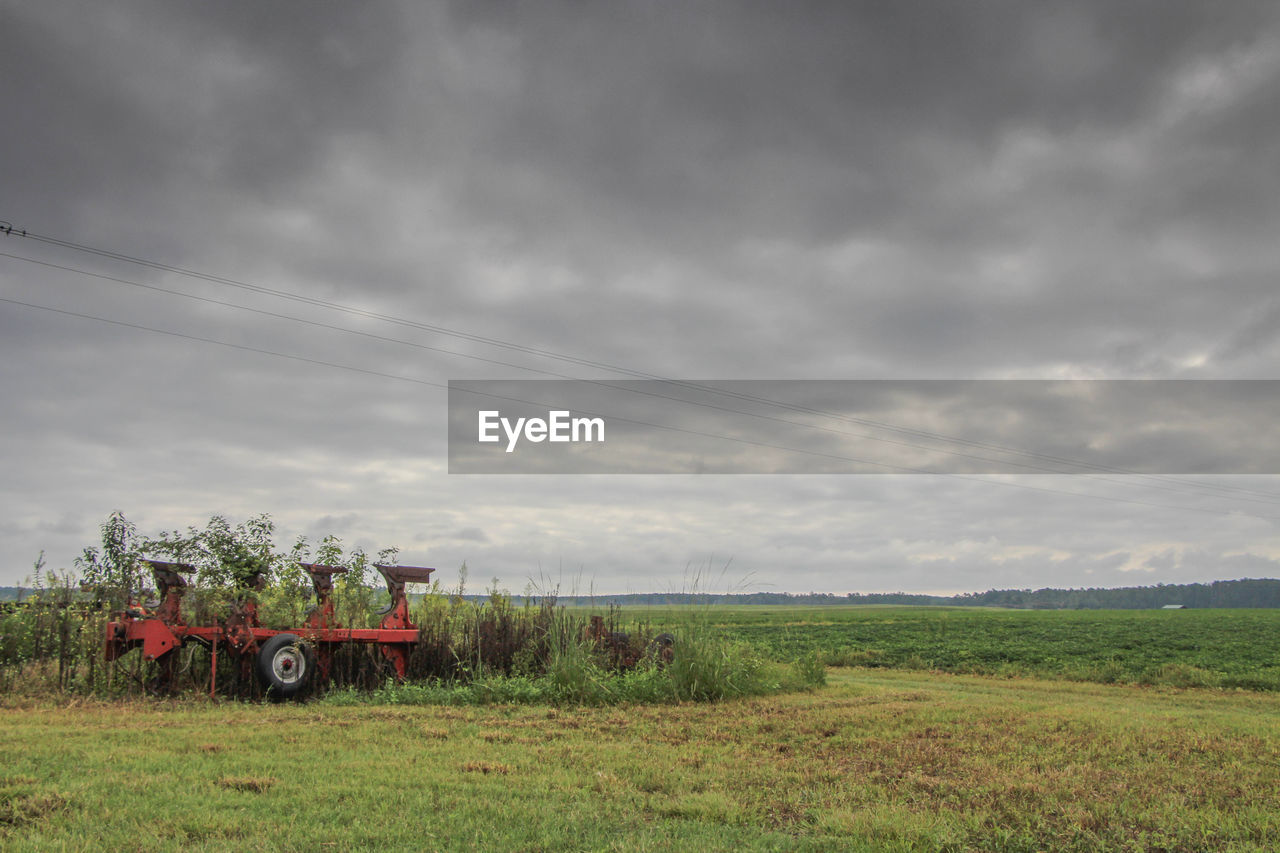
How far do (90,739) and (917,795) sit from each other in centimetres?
807

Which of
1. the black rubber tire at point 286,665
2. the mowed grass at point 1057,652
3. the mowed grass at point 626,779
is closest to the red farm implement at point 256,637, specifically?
the black rubber tire at point 286,665

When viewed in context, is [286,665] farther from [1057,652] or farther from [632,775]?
[1057,652]

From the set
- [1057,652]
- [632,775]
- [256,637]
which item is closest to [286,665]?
[256,637]

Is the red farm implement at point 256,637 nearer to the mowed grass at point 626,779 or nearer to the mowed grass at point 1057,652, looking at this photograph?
the mowed grass at point 626,779

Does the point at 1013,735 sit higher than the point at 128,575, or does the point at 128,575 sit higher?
the point at 128,575

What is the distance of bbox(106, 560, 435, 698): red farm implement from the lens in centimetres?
1292

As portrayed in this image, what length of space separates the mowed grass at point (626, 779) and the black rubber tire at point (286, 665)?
0.80m

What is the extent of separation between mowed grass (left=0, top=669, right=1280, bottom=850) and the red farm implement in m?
0.99

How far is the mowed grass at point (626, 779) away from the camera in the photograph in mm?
5793

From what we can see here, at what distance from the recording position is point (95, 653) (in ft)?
43.3

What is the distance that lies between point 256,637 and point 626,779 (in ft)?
26.9

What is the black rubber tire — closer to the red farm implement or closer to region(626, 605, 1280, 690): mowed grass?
the red farm implement

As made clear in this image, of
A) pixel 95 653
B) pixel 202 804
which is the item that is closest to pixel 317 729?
pixel 202 804

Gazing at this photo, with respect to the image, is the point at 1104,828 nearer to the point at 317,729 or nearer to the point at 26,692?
the point at 317,729
